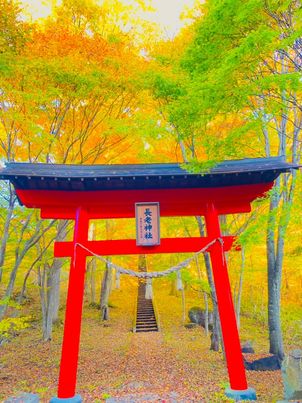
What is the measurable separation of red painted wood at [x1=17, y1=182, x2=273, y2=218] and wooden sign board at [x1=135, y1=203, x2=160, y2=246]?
0.24 metres

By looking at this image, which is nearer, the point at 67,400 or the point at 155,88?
the point at 67,400

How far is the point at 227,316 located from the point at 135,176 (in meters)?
3.76

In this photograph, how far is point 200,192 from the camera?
7.47 meters

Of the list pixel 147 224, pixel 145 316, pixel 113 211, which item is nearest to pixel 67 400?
pixel 147 224

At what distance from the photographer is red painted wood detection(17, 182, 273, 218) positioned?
7.25m

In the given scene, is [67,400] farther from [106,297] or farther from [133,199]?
[106,297]

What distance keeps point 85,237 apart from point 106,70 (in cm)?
435

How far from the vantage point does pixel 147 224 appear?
708 cm

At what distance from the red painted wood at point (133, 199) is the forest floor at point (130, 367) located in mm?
4089

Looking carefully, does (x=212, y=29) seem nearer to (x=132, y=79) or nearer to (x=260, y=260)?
(x=132, y=79)

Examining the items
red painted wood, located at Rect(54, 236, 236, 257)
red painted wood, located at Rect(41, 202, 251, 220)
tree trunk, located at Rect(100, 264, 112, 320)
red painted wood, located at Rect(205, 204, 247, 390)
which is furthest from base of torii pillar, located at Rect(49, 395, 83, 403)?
tree trunk, located at Rect(100, 264, 112, 320)

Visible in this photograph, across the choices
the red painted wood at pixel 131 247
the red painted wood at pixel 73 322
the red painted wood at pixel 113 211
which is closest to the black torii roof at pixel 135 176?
the red painted wood at pixel 113 211

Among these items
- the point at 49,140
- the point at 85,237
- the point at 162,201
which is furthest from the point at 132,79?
the point at 85,237

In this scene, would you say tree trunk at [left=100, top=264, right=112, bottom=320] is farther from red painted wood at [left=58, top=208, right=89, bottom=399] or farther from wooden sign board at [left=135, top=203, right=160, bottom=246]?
wooden sign board at [left=135, top=203, right=160, bottom=246]
